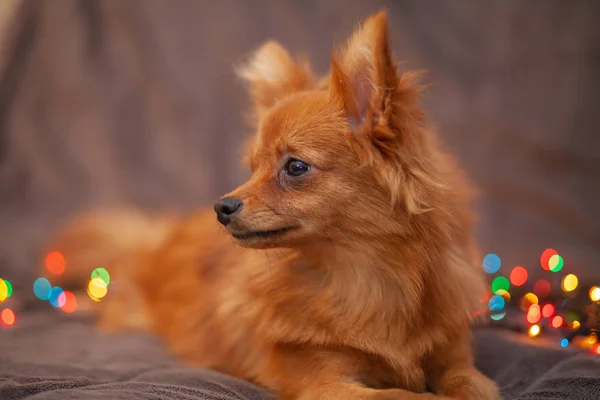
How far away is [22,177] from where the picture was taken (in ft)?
11.5

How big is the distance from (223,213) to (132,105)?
204 cm

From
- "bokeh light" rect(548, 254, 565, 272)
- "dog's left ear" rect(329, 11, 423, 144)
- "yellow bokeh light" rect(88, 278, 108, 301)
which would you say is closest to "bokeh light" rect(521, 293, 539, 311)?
"bokeh light" rect(548, 254, 565, 272)

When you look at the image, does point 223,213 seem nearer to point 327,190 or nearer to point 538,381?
point 327,190

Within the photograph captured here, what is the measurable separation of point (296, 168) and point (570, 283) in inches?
56.7

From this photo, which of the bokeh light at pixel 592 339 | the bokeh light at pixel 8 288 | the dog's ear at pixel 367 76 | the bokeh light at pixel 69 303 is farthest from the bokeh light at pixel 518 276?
the bokeh light at pixel 8 288

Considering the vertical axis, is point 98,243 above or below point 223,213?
above

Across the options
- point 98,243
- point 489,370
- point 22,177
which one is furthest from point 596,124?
point 22,177

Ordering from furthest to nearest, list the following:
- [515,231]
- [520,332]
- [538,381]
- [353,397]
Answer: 1. [515,231]
2. [520,332]
3. [538,381]
4. [353,397]

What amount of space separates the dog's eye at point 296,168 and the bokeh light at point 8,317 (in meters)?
1.46

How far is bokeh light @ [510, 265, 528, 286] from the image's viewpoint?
2.85m

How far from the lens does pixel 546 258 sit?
9.91 ft

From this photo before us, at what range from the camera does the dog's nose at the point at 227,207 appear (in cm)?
176

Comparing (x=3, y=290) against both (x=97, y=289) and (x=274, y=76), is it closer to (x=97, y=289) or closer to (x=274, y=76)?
(x=97, y=289)

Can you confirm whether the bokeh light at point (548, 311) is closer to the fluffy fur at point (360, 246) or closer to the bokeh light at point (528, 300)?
the bokeh light at point (528, 300)
